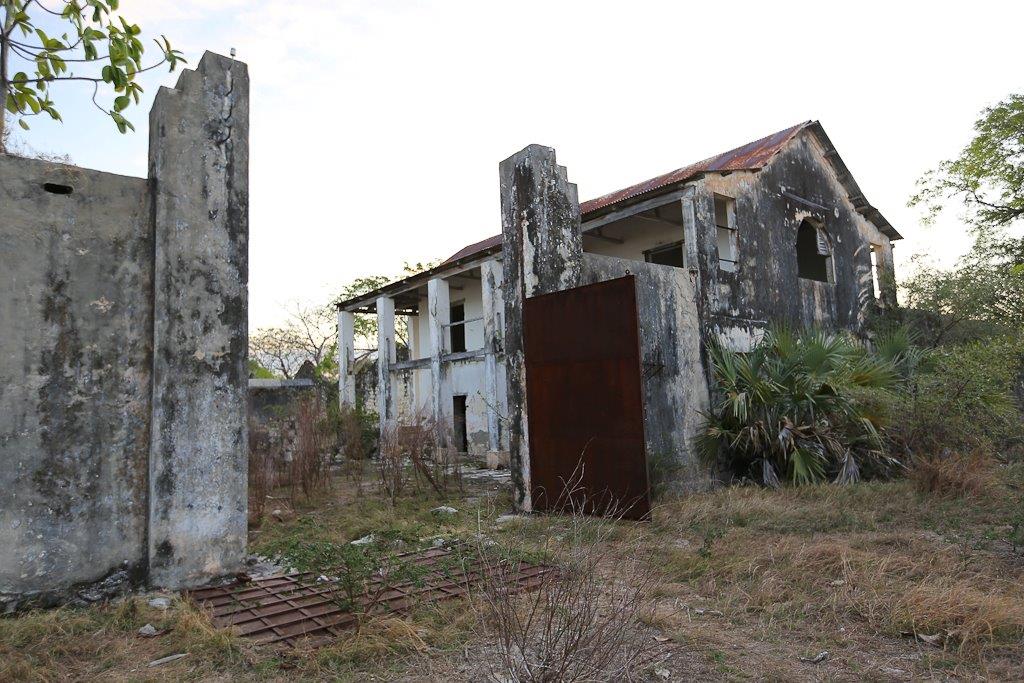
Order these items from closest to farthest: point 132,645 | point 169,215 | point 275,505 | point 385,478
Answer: point 132,645 → point 169,215 → point 275,505 → point 385,478

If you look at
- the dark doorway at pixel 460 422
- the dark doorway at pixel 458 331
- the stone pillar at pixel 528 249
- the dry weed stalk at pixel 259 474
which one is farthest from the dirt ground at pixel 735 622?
the dark doorway at pixel 458 331

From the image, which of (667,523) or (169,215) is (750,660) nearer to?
(667,523)

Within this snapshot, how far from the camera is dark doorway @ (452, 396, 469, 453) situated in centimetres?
1681

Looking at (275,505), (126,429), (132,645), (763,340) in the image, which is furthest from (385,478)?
(763,340)

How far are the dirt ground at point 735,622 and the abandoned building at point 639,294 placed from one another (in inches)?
56.8

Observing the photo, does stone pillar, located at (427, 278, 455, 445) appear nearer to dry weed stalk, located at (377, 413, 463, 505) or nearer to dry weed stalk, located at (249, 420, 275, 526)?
dry weed stalk, located at (377, 413, 463, 505)

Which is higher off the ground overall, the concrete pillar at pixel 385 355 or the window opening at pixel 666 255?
the window opening at pixel 666 255

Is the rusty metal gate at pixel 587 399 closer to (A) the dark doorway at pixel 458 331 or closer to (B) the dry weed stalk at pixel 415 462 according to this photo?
(B) the dry weed stalk at pixel 415 462

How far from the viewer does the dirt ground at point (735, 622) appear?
10.8 ft

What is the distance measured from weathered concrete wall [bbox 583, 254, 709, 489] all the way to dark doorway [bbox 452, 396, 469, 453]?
8.45m

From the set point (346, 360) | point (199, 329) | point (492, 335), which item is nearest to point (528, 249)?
point (199, 329)

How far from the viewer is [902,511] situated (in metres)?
6.80

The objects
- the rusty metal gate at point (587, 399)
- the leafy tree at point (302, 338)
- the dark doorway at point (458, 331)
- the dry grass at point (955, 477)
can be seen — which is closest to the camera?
the rusty metal gate at point (587, 399)

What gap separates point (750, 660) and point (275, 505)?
6.29 meters
